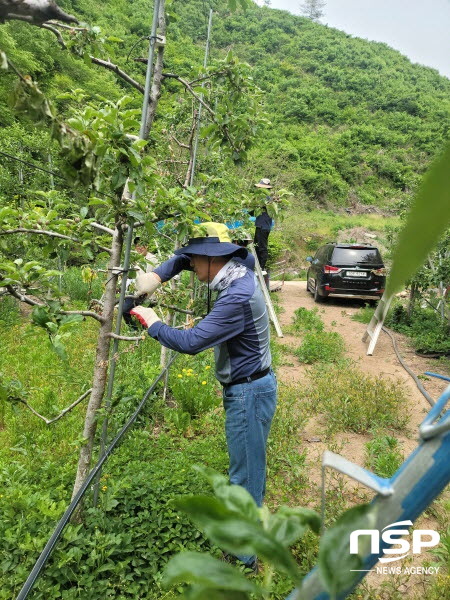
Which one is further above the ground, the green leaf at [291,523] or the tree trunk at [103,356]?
the green leaf at [291,523]

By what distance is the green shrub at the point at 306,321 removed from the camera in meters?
8.10

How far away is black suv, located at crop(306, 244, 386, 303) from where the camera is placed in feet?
31.7

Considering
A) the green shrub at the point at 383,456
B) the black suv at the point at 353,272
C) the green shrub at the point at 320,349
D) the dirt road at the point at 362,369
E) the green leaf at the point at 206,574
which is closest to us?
the green leaf at the point at 206,574

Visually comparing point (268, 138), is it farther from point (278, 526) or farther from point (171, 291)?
point (278, 526)

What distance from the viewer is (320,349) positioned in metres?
6.75

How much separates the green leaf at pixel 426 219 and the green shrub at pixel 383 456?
3701 millimetres

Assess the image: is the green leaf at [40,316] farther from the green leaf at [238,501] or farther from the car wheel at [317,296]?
the car wheel at [317,296]

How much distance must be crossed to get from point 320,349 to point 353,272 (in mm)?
3567

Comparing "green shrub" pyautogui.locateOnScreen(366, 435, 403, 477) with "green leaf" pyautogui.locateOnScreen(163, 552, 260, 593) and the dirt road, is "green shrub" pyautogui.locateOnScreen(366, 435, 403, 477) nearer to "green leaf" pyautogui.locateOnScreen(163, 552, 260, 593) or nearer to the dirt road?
the dirt road

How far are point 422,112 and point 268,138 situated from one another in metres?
14.3

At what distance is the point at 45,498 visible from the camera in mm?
2592

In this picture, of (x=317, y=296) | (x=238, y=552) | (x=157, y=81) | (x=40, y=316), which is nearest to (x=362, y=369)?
(x=317, y=296)

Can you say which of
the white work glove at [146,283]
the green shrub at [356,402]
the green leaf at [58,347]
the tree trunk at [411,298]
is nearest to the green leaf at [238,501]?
the green leaf at [58,347]

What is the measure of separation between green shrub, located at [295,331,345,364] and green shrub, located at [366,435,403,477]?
229 cm
